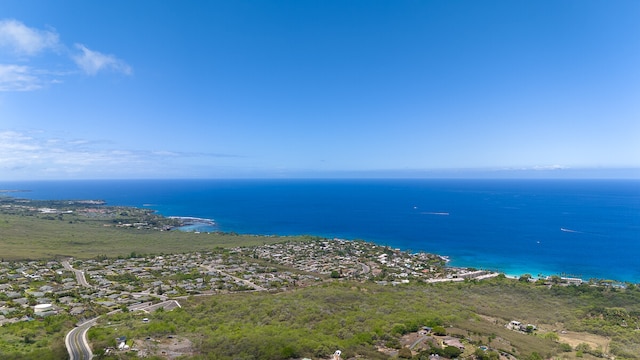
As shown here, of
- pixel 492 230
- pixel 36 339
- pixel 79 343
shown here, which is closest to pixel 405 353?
pixel 79 343

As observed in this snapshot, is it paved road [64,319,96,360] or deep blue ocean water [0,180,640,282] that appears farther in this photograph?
deep blue ocean water [0,180,640,282]

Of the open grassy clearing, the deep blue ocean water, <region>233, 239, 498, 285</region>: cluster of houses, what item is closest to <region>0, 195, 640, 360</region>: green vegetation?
<region>233, 239, 498, 285</region>: cluster of houses

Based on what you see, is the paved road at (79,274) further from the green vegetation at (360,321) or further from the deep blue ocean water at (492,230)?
the deep blue ocean water at (492,230)

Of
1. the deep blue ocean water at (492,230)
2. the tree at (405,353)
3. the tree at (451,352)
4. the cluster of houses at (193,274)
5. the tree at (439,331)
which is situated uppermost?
the tree at (405,353)

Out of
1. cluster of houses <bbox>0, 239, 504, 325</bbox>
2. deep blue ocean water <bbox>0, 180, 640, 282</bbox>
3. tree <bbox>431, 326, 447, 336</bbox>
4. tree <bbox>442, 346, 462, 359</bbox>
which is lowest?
deep blue ocean water <bbox>0, 180, 640, 282</bbox>

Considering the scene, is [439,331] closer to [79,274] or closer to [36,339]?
[36,339]

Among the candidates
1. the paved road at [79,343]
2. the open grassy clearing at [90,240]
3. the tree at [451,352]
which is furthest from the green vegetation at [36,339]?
the open grassy clearing at [90,240]

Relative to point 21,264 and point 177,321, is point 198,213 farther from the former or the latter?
point 177,321

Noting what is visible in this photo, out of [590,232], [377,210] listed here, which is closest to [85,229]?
[377,210]

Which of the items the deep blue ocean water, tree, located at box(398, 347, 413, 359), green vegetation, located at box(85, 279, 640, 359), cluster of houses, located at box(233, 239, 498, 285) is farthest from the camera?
the deep blue ocean water

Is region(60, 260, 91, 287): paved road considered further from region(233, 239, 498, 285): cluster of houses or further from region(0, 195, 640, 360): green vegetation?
region(233, 239, 498, 285): cluster of houses
